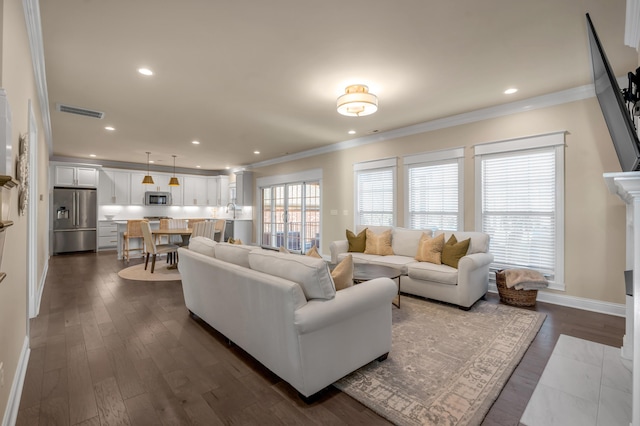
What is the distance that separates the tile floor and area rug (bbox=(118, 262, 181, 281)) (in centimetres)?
498

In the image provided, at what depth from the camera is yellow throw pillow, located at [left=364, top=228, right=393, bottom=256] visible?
4793mm

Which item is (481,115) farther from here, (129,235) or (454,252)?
(129,235)

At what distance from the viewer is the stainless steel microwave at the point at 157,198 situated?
922cm

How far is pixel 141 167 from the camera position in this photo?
9.21 metres

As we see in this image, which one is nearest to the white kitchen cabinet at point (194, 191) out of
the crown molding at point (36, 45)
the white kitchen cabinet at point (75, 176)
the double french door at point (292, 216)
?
the white kitchen cabinet at point (75, 176)

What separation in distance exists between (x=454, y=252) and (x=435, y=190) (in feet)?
4.52

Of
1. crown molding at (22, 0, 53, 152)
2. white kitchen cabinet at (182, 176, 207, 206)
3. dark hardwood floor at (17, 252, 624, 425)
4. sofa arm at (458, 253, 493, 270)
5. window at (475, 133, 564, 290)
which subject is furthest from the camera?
white kitchen cabinet at (182, 176, 207, 206)

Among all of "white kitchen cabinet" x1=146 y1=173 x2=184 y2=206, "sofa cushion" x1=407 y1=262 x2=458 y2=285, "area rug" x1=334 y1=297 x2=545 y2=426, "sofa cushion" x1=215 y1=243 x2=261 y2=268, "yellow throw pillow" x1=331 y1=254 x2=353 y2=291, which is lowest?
"area rug" x1=334 y1=297 x2=545 y2=426

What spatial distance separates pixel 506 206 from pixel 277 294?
12.3 feet

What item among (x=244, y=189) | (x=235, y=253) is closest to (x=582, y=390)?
(x=235, y=253)

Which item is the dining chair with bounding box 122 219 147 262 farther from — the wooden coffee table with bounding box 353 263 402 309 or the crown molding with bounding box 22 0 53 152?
the wooden coffee table with bounding box 353 263 402 309

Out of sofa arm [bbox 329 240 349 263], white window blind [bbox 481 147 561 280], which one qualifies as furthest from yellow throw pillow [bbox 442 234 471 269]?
sofa arm [bbox 329 240 349 263]

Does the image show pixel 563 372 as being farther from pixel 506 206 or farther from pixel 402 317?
pixel 506 206

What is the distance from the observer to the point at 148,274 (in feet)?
17.9
